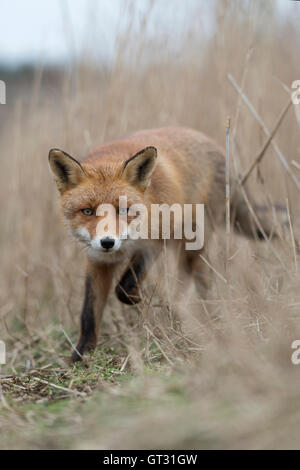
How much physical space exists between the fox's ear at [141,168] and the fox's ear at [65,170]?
27 centimetres

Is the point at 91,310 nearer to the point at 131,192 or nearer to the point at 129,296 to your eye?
the point at 129,296

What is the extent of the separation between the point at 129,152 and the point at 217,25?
2.01 m

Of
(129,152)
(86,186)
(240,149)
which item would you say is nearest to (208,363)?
(86,186)

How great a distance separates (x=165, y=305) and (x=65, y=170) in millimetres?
963

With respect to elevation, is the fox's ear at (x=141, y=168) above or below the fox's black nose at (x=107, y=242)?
above

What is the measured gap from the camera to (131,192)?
2.84 metres

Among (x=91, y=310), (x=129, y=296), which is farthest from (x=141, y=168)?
(x=91, y=310)

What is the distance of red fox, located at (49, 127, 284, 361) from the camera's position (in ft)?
9.05

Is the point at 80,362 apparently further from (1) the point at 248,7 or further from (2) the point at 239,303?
(1) the point at 248,7

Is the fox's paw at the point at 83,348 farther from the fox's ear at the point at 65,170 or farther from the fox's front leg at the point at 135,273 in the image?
the fox's ear at the point at 65,170

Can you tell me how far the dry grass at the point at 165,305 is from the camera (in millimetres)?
Result: 1710

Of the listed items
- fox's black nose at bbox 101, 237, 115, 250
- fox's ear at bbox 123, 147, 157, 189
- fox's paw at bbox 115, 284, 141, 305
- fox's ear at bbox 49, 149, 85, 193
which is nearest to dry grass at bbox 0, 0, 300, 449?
fox's paw at bbox 115, 284, 141, 305

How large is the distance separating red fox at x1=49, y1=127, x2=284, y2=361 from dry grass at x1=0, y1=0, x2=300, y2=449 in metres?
0.18

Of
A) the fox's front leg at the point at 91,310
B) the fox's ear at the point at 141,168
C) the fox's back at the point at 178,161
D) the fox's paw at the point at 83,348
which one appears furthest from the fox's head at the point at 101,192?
the fox's paw at the point at 83,348
